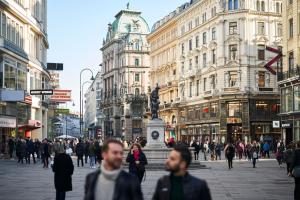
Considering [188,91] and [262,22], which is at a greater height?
[262,22]

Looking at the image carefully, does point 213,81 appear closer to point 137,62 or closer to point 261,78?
point 261,78

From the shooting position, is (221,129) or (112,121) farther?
(112,121)

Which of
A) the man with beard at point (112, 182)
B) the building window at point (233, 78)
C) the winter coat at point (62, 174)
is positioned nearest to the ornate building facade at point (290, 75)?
the building window at point (233, 78)

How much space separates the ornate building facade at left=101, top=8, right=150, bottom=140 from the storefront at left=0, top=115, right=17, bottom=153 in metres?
67.3

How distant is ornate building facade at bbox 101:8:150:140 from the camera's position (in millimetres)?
123625

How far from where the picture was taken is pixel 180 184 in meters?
5.93

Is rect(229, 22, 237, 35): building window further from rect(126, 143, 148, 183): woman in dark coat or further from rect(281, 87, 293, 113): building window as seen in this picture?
rect(126, 143, 148, 183): woman in dark coat

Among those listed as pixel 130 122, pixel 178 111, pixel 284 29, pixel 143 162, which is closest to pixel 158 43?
pixel 178 111

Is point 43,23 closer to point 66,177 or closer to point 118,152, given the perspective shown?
point 66,177

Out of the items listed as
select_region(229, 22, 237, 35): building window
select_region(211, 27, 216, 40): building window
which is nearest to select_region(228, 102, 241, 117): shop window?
select_region(229, 22, 237, 35): building window

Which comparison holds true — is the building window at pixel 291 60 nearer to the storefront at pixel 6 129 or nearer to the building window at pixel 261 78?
the building window at pixel 261 78

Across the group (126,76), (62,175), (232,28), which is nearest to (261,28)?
(232,28)

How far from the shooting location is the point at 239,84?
68688mm

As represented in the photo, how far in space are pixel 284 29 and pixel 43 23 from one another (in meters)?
29.3
